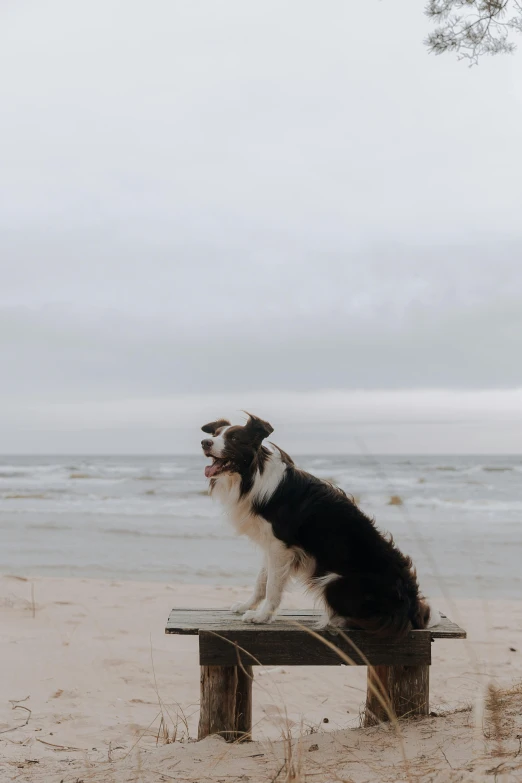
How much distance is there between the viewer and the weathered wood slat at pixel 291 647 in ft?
11.8

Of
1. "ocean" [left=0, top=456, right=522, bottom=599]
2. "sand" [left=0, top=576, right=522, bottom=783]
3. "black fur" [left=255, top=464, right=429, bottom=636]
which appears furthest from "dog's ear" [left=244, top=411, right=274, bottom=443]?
"sand" [left=0, top=576, right=522, bottom=783]

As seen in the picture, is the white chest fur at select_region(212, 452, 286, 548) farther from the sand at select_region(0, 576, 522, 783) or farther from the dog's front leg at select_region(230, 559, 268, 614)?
the sand at select_region(0, 576, 522, 783)

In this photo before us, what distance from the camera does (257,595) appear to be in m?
4.06

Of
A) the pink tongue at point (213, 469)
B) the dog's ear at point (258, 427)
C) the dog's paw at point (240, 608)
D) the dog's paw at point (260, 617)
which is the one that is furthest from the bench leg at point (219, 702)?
the dog's ear at point (258, 427)

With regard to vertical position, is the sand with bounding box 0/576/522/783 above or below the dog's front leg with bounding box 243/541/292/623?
below

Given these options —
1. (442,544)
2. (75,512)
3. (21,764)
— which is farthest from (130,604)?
(75,512)

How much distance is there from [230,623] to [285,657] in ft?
1.21

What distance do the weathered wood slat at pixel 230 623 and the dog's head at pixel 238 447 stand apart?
819 mm

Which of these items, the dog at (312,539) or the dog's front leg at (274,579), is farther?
the dog's front leg at (274,579)

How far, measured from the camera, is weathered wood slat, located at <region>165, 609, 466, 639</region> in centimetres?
363

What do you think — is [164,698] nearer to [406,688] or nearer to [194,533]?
[406,688]

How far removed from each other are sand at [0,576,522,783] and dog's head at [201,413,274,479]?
3.98 ft

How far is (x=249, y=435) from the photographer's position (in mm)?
3750

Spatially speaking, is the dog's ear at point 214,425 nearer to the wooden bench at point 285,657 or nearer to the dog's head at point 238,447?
the dog's head at point 238,447
